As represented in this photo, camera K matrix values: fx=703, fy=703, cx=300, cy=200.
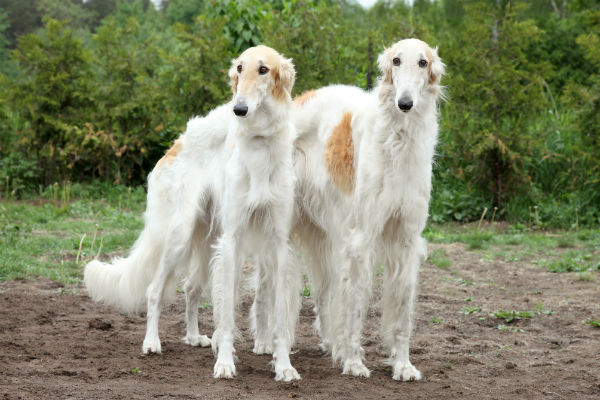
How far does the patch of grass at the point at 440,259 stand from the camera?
7.72m

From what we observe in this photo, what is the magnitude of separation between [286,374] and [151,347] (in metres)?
1.05

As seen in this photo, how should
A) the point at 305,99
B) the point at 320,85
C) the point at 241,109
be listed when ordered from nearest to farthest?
the point at 241,109 < the point at 305,99 < the point at 320,85

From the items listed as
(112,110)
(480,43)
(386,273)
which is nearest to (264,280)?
(386,273)

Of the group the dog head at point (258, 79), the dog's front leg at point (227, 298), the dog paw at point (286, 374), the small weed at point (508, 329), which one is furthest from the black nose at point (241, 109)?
the small weed at point (508, 329)

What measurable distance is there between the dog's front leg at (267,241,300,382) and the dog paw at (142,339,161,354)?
0.84 meters

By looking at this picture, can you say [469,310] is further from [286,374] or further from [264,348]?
[286,374]

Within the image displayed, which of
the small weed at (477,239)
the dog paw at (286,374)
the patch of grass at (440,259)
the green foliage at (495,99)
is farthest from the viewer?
the green foliage at (495,99)

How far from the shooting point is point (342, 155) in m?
4.69

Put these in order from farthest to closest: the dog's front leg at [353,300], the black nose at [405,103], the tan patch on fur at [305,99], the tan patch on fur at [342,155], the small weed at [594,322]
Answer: the small weed at [594,322]
the tan patch on fur at [305,99]
the tan patch on fur at [342,155]
the dog's front leg at [353,300]
the black nose at [405,103]

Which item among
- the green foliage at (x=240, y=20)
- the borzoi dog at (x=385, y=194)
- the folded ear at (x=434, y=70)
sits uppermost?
the green foliage at (x=240, y=20)

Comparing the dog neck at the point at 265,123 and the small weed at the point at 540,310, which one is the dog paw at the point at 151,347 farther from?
the small weed at the point at 540,310

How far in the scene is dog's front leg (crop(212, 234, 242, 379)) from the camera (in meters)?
4.17

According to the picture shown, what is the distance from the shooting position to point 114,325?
5.43 m

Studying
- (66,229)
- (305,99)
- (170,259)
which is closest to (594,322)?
(305,99)
